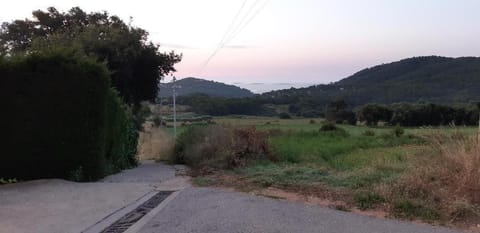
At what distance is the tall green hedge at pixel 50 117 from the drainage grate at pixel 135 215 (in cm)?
368

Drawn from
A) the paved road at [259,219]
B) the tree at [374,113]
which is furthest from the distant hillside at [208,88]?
the paved road at [259,219]

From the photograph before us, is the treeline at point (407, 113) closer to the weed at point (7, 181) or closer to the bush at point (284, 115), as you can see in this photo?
the bush at point (284, 115)

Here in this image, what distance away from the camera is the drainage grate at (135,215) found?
8.65 meters

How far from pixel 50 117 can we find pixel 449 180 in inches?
381

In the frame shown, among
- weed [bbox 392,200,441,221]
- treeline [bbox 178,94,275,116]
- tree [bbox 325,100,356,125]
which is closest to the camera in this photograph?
weed [bbox 392,200,441,221]

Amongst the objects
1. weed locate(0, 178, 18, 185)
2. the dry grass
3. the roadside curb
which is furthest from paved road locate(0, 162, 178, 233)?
the dry grass

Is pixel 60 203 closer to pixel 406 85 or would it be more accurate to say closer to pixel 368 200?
pixel 368 200

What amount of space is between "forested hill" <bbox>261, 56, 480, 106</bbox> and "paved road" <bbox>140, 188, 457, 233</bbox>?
45399 millimetres

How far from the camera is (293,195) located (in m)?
11.0

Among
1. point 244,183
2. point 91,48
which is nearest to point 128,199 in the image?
point 244,183

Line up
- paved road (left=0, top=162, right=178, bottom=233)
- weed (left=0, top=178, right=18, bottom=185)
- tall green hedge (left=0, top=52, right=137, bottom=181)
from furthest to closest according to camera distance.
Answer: tall green hedge (left=0, top=52, right=137, bottom=181)
weed (left=0, top=178, right=18, bottom=185)
paved road (left=0, top=162, right=178, bottom=233)

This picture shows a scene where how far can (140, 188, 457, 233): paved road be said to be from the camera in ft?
26.7

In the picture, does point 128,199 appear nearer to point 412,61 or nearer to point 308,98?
point 412,61

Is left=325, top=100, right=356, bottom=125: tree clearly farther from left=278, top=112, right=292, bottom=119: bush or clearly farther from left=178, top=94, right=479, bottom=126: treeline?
left=278, top=112, right=292, bottom=119: bush
